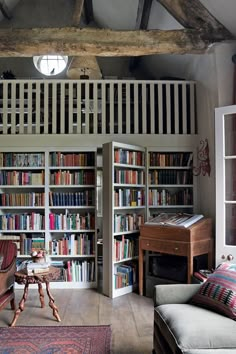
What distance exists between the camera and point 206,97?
16.5 feet

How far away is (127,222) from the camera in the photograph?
5.13m

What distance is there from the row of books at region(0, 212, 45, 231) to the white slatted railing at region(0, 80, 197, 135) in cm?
134

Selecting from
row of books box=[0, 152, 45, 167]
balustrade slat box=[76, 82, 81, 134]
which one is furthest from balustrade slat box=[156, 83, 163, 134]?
row of books box=[0, 152, 45, 167]

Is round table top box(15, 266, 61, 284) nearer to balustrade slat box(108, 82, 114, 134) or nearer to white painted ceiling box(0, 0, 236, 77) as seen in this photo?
balustrade slat box(108, 82, 114, 134)

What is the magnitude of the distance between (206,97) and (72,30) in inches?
83.2

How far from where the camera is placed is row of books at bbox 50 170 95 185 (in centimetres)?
537

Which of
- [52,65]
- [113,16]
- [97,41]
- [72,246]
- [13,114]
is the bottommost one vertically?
[72,246]

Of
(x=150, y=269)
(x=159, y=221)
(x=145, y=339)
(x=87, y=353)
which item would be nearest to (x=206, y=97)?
(x=159, y=221)

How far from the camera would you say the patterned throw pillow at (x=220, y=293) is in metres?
2.55

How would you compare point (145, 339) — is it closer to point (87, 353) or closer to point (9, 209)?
point (87, 353)

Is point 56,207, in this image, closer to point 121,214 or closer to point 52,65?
point 121,214

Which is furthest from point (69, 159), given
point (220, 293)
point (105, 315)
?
point (220, 293)

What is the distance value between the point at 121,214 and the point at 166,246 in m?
1.00

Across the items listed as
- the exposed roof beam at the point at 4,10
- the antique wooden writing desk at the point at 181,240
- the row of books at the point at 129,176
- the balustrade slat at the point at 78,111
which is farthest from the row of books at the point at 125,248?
the exposed roof beam at the point at 4,10
